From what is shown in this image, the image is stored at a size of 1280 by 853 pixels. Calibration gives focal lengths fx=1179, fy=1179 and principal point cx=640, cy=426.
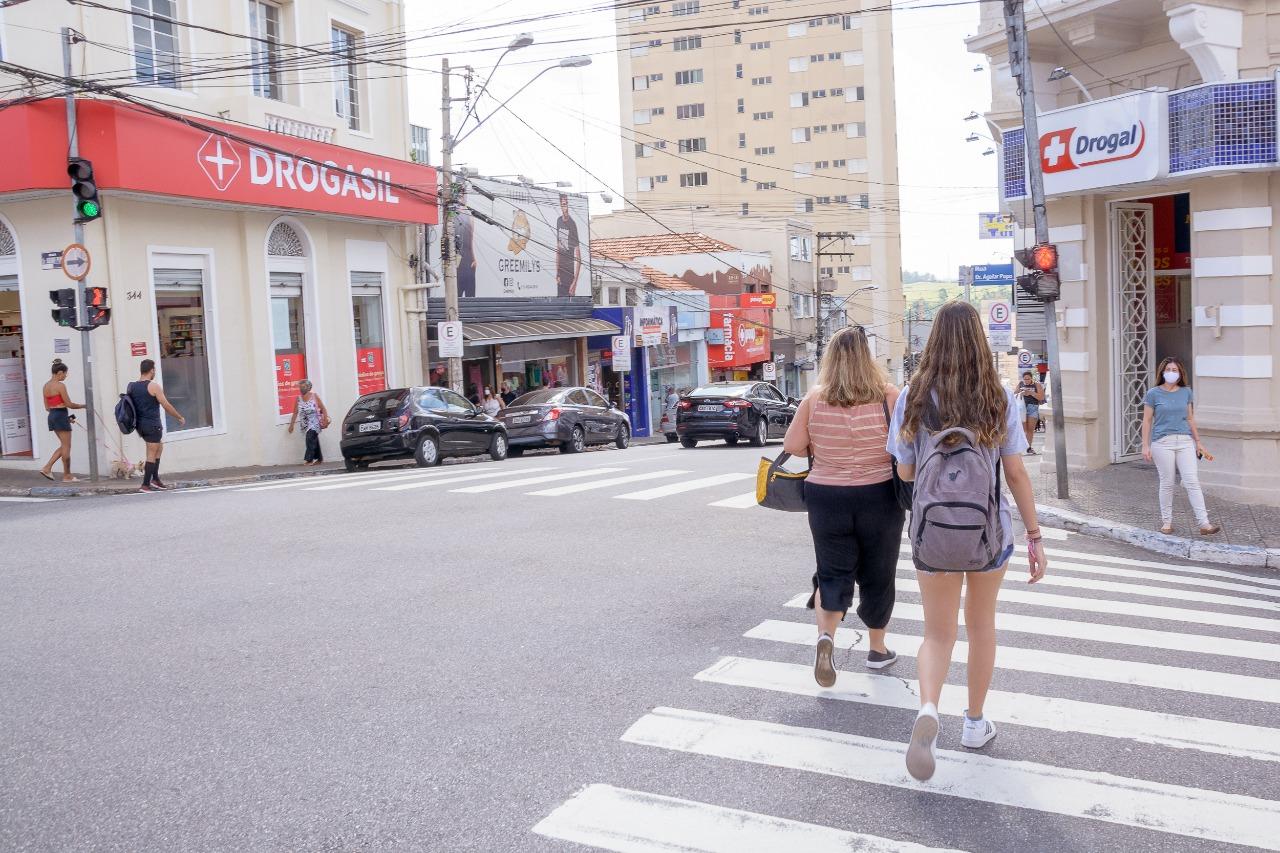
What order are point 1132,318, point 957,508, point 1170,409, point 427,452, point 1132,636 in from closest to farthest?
point 957,508 < point 1132,636 < point 1170,409 < point 1132,318 < point 427,452

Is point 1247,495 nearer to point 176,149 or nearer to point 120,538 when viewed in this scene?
point 120,538

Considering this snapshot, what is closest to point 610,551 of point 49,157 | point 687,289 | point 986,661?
point 986,661

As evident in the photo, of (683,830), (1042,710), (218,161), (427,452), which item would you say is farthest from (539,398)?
(683,830)

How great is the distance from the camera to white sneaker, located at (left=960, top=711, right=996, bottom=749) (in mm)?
4953

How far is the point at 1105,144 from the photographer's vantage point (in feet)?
48.5

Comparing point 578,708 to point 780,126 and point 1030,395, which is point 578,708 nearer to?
point 1030,395

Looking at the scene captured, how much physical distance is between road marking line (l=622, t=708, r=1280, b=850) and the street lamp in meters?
13.3

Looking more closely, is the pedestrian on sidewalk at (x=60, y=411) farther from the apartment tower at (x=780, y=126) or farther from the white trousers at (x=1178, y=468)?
the apartment tower at (x=780, y=126)

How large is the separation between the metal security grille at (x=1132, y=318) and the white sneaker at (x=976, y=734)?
41.8 feet

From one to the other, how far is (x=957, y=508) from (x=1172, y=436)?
7.95 m

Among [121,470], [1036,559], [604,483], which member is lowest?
[604,483]

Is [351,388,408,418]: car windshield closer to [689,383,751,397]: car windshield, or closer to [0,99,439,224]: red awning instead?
[0,99,439,224]: red awning

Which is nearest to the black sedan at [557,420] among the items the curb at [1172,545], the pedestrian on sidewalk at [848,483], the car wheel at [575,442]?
the car wheel at [575,442]

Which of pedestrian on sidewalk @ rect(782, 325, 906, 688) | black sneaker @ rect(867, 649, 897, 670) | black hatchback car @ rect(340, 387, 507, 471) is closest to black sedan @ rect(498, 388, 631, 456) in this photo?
black hatchback car @ rect(340, 387, 507, 471)
